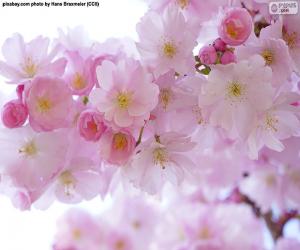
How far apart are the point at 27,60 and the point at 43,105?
86mm

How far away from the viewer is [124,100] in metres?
0.65

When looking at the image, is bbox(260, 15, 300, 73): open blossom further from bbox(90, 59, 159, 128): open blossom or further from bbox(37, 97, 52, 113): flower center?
bbox(37, 97, 52, 113): flower center

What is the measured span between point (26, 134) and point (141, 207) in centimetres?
77

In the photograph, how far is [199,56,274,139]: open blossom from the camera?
635mm

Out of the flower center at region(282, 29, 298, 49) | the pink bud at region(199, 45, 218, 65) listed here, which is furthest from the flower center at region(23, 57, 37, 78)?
the flower center at region(282, 29, 298, 49)

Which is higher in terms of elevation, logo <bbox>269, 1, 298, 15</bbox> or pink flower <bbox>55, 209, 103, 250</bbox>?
logo <bbox>269, 1, 298, 15</bbox>

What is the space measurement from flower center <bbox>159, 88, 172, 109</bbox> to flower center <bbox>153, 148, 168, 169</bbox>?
5 centimetres

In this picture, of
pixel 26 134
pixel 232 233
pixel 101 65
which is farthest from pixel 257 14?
pixel 232 233

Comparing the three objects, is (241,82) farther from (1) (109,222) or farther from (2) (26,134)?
(1) (109,222)

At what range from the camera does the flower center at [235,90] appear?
649 millimetres

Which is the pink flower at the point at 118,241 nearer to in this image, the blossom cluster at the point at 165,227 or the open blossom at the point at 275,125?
the blossom cluster at the point at 165,227

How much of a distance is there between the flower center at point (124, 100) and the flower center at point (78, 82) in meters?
0.06

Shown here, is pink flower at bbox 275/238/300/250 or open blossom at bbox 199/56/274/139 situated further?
pink flower at bbox 275/238/300/250

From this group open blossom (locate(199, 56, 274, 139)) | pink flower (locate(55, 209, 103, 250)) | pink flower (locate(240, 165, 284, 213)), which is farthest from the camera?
pink flower (locate(55, 209, 103, 250))
